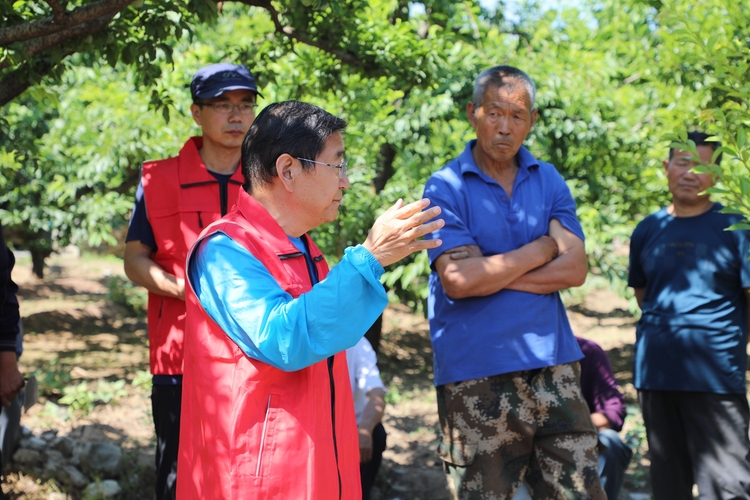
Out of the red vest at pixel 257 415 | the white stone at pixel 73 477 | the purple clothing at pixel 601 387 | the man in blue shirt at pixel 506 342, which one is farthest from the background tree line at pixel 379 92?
the white stone at pixel 73 477

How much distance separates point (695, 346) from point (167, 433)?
7.54 feet

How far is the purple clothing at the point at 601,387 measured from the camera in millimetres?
3953

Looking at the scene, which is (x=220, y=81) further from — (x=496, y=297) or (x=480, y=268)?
(x=496, y=297)

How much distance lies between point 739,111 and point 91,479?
3.69 m

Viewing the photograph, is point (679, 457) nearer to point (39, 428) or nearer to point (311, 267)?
point (311, 267)

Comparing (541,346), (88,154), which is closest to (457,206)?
Answer: (541,346)

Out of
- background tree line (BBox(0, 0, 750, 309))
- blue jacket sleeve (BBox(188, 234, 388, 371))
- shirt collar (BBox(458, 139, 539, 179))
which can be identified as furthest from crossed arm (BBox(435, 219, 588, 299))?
blue jacket sleeve (BBox(188, 234, 388, 371))

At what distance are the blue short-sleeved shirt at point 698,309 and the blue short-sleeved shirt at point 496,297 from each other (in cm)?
78

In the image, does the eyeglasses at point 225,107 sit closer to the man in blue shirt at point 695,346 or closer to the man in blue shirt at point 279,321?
the man in blue shirt at point 279,321

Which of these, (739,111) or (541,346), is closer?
(739,111)

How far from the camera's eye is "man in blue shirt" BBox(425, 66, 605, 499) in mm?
2779

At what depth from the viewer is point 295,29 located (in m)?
3.75

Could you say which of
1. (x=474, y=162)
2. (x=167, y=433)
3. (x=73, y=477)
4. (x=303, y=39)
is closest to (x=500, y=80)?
(x=474, y=162)

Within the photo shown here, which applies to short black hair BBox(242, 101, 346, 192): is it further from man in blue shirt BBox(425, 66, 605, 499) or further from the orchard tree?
the orchard tree
